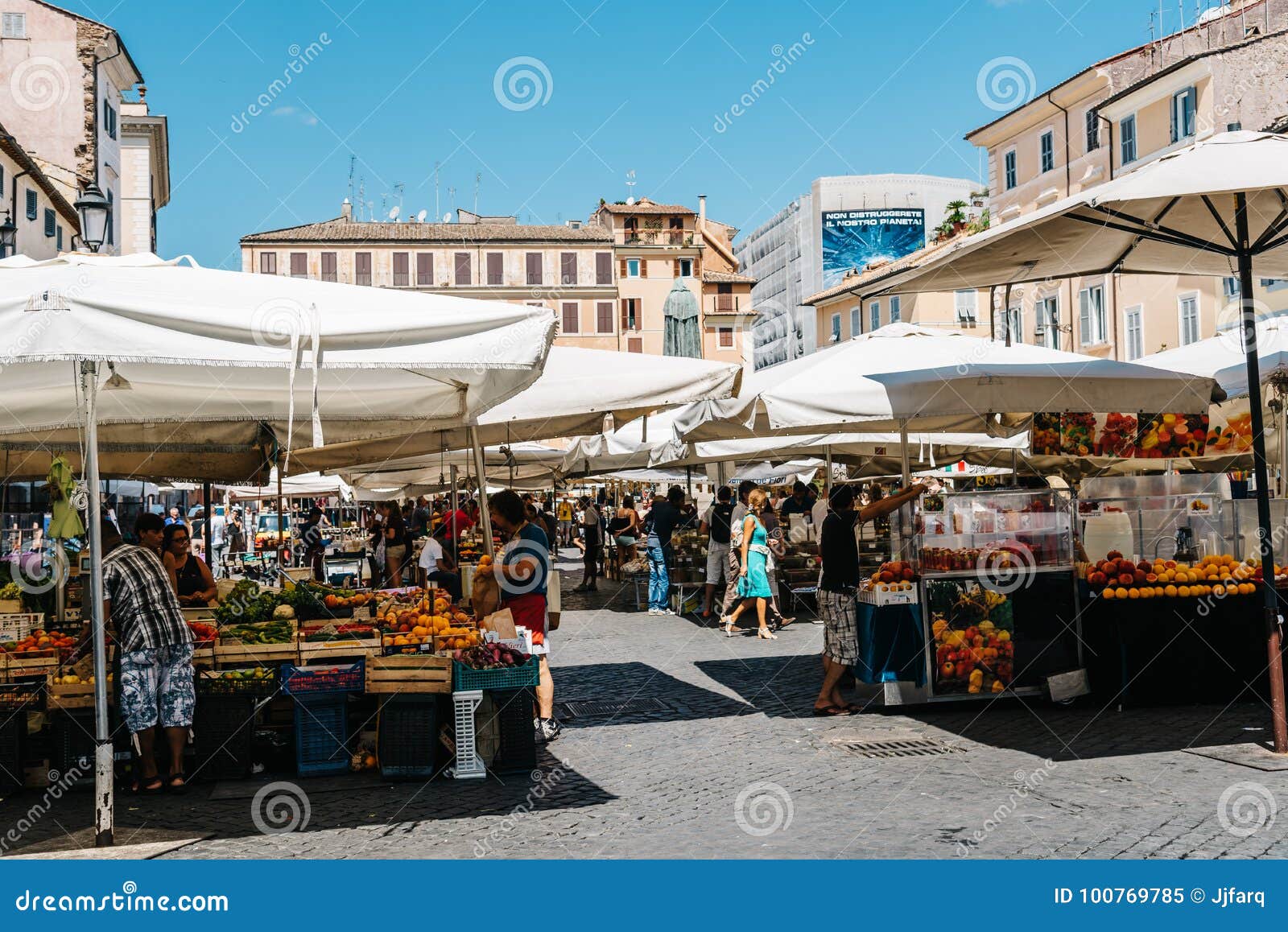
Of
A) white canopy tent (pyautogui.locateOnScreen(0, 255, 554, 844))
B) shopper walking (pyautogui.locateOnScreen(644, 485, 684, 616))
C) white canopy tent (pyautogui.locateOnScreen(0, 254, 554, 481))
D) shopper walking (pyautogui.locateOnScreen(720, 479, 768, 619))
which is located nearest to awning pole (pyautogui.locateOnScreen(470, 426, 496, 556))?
white canopy tent (pyautogui.locateOnScreen(0, 254, 554, 481))

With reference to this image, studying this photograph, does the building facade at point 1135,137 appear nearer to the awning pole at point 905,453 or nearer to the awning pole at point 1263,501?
the awning pole at point 905,453

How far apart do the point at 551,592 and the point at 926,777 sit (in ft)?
9.98

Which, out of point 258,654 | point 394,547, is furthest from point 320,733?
point 394,547

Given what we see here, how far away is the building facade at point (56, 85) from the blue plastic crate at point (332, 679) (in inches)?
1287

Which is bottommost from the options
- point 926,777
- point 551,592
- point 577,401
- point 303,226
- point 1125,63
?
point 926,777

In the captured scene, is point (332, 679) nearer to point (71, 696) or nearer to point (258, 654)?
point (258, 654)

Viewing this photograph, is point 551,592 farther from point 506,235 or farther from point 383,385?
point 506,235

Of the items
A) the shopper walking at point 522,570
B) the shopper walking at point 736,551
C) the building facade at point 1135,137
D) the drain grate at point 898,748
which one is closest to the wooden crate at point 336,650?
the shopper walking at point 522,570

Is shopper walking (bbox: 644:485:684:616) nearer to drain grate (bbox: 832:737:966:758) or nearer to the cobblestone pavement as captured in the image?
the cobblestone pavement

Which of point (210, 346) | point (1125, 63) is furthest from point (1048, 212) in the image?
point (1125, 63)

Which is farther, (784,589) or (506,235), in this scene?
(506,235)

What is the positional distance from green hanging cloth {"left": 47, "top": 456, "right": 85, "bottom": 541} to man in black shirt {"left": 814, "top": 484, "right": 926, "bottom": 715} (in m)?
5.35

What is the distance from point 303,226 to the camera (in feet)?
266

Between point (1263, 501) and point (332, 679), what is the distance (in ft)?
19.6
